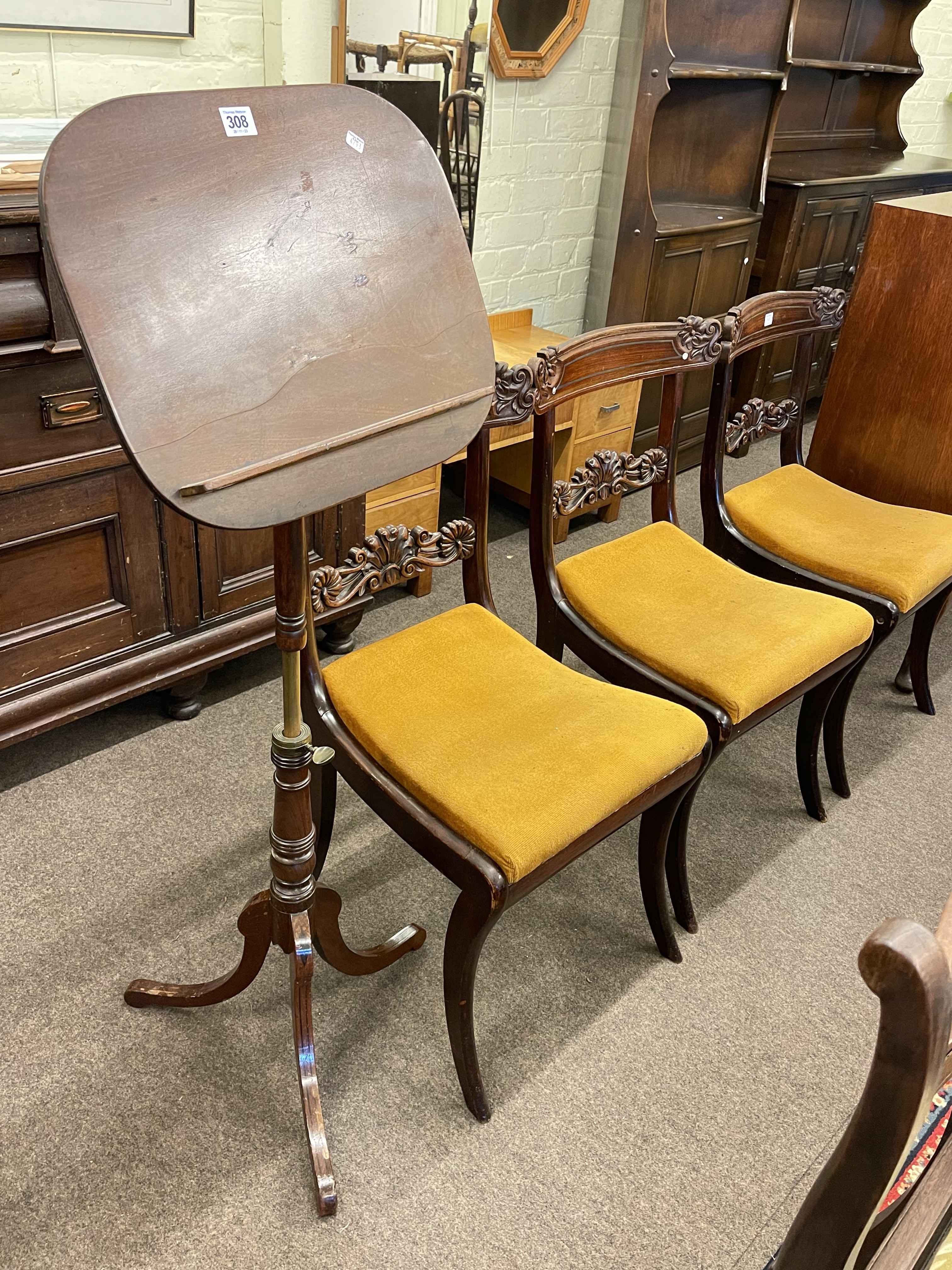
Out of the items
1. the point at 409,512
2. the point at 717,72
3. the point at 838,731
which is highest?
the point at 717,72

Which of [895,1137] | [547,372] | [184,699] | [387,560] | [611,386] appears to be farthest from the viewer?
[184,699]

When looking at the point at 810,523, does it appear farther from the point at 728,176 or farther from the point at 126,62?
the point at 728,176

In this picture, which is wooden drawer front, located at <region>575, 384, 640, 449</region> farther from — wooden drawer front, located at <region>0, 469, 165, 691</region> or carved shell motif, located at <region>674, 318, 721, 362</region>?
wooden drawer front, located at <region>0, 469, 165, 691</region>

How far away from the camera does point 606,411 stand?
2.99 metres

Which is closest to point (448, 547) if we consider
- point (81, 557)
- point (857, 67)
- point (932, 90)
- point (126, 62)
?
point (81, 557)

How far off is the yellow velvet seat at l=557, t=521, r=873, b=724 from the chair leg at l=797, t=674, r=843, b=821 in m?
0.14

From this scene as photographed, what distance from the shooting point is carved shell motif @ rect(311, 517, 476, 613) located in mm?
1416

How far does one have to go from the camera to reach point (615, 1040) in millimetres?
1527

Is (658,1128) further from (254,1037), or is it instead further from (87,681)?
(87,681)

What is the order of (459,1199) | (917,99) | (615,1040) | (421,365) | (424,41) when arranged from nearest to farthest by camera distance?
(421,365) → (459,1199) → (615,1040) → (424,41) → (917,99)

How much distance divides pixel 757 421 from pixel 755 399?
0.07m

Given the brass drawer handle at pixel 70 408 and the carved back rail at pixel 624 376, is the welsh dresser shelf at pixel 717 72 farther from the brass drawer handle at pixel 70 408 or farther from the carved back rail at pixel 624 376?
the brass drawer handle at pixel 70 408

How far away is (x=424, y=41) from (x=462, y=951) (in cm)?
218

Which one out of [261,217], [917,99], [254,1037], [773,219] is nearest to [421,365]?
[261,217]
